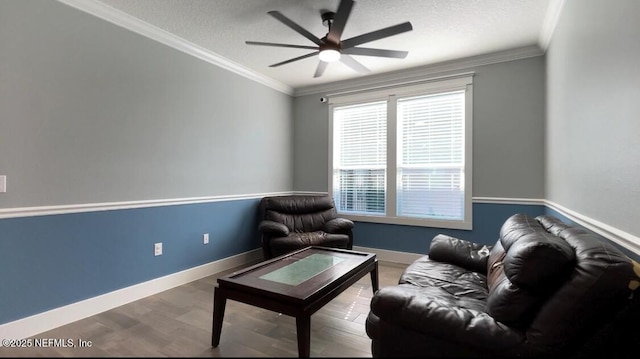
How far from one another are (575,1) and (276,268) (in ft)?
9.74

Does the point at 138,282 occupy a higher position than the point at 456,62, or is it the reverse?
the point at 456,62

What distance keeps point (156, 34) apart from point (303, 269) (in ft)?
9.12

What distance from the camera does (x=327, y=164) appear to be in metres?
4.92

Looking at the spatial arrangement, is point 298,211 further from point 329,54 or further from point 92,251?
point 92,251

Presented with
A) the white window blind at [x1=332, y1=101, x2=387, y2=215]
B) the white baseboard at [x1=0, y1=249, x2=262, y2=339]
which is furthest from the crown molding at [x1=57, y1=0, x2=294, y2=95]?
the white baseboard at [x1=0, y1=249, x2=262, y2=339]

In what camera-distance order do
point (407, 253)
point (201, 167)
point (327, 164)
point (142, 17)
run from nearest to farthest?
point (142, 17), point (201, 167), point (407, 253), point (327, 164)

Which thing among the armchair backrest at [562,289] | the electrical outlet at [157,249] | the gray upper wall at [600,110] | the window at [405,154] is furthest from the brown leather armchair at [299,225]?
the armchair backrest at [562,289]

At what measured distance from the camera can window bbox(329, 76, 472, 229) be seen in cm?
396

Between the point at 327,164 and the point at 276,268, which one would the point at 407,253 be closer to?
the point at 327,164

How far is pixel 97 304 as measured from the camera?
104 inches

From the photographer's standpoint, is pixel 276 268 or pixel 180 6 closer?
pixel 276 268

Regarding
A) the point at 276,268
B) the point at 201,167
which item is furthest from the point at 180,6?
the point at 276,268

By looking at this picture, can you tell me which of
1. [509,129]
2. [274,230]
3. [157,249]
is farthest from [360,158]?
[157,249]

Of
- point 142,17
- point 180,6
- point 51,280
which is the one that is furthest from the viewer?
point 142,17
